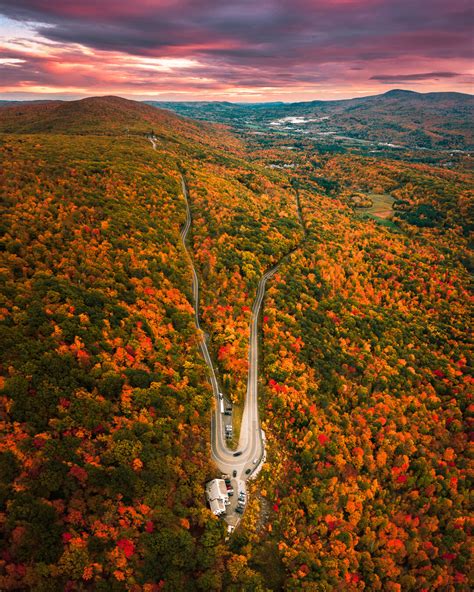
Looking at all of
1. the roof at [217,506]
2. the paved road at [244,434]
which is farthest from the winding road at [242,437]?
the roof at [217,506]

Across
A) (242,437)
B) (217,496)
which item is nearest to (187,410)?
(242,437)

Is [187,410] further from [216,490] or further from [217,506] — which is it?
[217,506]

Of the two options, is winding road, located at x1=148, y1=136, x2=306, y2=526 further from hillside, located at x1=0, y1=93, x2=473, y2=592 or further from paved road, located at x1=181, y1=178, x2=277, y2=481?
hillside, located at x1=0, y1=93, x2=473, y2=592

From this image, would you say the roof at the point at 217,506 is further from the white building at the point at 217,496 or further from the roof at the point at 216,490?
the roof at the point at 216,490

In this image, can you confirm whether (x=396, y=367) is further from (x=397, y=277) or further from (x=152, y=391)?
(x=152, y=391)

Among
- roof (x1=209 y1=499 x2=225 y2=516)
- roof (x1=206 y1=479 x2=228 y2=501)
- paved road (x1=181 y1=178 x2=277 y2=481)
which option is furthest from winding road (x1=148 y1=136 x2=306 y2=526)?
roof (x1=206 y1=479 x2=228 y2=501)
